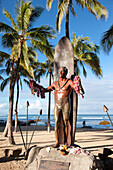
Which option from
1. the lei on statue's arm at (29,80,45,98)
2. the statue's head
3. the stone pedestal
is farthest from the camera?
the lei on statue's arm at (29,80,45,98)

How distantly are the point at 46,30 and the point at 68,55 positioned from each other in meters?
7.11

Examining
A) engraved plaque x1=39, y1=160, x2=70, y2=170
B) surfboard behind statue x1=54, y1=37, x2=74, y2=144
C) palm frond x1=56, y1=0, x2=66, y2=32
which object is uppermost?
palm frond x1=56, y1=0, x2=66, y2=32

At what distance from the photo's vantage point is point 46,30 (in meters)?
12.4

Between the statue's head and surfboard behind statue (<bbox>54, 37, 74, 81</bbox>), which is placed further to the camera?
surfboard behind statue (<bbox>54, 37, 74, 81</bbox>)

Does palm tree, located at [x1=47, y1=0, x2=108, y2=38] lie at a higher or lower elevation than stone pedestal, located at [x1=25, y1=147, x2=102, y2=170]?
higher

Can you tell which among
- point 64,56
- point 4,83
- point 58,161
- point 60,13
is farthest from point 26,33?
point 4,83

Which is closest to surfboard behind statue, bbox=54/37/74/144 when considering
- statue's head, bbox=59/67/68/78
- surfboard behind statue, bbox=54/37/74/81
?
surfboard behind statue, bbox=54/37/74/81

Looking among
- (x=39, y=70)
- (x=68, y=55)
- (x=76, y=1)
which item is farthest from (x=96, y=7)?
(x=39, y=70)

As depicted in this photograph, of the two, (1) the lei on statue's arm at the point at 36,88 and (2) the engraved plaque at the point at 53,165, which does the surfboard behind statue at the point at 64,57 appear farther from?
(2) the engraved plaque at the point at 53,165

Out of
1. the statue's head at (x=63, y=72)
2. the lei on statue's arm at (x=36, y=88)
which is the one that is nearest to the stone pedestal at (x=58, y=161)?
the lei on statue's arm at (x=36, y=88)

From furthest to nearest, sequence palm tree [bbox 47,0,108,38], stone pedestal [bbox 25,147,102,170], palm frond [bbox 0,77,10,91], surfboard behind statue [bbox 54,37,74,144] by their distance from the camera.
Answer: palm frond [bbox 0,77,10,91] < palm tree [bbox 47,0,108,38] < surfboard behind statue [bbox 54,37,74,144] < stone pedestal [bbox 25,147,102,170]

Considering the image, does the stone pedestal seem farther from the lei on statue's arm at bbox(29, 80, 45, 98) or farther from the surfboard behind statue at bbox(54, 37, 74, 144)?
the surfboard behind statue at bbox(54, 37, 74, 144)

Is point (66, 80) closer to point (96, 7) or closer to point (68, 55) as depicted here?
point (68, 55)

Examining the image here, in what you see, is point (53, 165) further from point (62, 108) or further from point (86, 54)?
point (86, 54)
